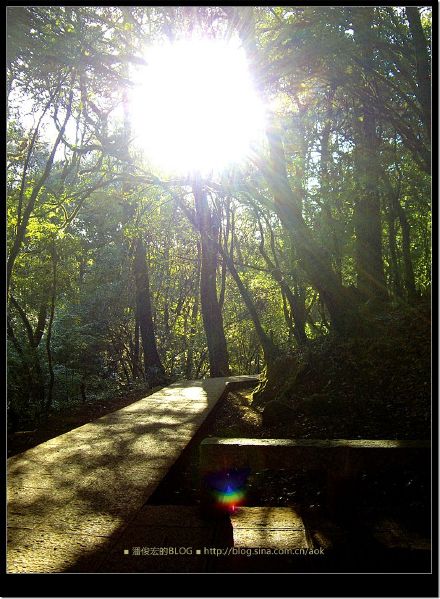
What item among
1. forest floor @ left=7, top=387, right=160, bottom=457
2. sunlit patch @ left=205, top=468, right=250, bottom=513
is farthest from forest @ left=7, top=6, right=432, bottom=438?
sunlit patch @ left=205, top=468, right=250, bottom=513

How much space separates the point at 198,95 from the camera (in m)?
4.38

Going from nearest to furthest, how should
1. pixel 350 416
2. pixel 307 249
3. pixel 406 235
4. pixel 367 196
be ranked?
pixel 350 416, pixel 406 235, pixel 307 249, pixel 367 196

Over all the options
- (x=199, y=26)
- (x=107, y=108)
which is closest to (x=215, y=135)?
(x=199, y=26)

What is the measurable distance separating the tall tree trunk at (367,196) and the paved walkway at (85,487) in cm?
382

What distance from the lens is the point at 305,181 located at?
10.1 m

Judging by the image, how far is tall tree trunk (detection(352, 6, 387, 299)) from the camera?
205 inches

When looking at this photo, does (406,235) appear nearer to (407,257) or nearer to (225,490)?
(407,257)

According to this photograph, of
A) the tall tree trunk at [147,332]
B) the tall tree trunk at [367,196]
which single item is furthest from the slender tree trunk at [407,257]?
the tall tree trunk at [147,332]

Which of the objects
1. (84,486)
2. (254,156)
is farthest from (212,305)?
(84,486)

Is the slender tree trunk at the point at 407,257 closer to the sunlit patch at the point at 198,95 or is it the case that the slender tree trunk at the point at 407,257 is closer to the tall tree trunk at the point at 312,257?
the tall tree trunk at the point at 312,257

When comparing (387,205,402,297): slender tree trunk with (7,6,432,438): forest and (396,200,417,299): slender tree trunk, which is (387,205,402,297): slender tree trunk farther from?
(396,200,417,299): slender tree trunk

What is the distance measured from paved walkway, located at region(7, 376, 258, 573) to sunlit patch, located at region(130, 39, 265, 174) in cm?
339

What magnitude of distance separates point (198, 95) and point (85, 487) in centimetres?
355

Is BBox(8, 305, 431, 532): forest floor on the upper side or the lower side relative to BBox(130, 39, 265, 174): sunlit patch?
lower
